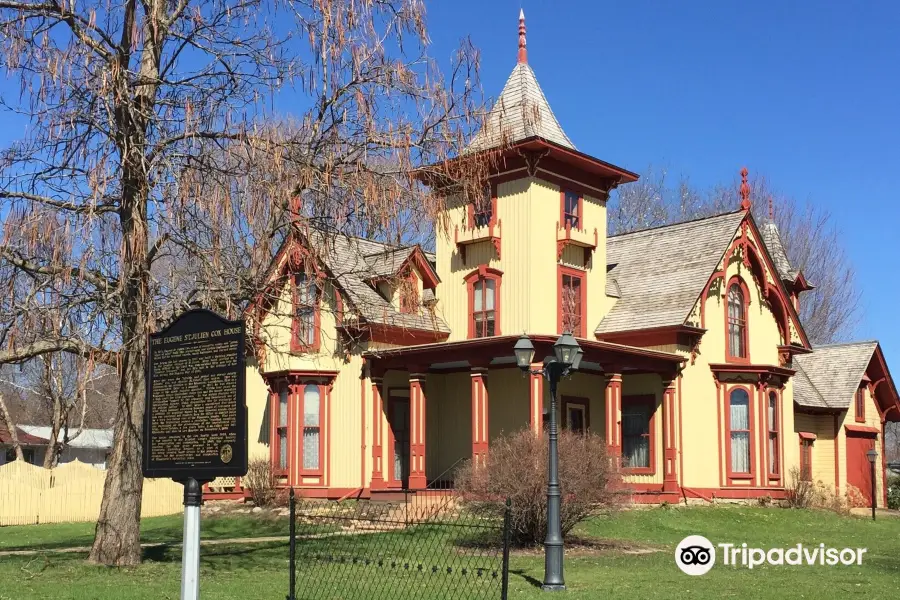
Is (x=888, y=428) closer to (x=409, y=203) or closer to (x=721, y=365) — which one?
(x=721, y=365)

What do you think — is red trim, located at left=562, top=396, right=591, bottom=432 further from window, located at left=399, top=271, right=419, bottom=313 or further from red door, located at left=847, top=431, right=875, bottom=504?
window, located at left=399, top=271, right=419, bottom=313

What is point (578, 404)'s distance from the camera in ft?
94.9

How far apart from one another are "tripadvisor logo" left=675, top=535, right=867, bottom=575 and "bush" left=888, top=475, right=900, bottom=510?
1887 cm

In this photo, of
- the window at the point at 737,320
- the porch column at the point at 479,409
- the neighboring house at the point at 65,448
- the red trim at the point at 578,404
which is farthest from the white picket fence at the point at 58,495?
the neighboring house at the point at 65,448

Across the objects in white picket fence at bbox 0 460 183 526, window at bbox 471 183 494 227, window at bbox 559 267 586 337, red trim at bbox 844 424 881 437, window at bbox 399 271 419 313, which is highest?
window at bbox 471 183 494 227

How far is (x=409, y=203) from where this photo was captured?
14500mm

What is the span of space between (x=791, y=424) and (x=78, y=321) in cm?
2379

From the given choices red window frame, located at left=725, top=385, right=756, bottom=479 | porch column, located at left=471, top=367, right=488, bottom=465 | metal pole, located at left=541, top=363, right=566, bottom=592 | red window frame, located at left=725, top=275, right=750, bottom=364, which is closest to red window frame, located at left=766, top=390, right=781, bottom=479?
red window frame, located at left=725, top=385, right=756, bottom=479

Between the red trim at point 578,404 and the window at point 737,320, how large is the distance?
4469mm

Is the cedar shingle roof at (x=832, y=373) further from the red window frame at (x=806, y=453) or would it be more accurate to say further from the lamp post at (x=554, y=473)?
the lamp post at (x=554, y=473)

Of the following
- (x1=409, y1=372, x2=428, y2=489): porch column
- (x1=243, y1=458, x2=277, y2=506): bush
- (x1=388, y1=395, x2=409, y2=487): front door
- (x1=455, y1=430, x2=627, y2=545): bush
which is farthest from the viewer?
(x1=388, y1=395, x2=409, y2=487): front door

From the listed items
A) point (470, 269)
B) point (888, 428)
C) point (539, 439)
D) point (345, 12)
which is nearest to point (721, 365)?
point (470, 269)

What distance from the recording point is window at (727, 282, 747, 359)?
29.7 meters

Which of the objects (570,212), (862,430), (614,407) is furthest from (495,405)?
(862,430)
